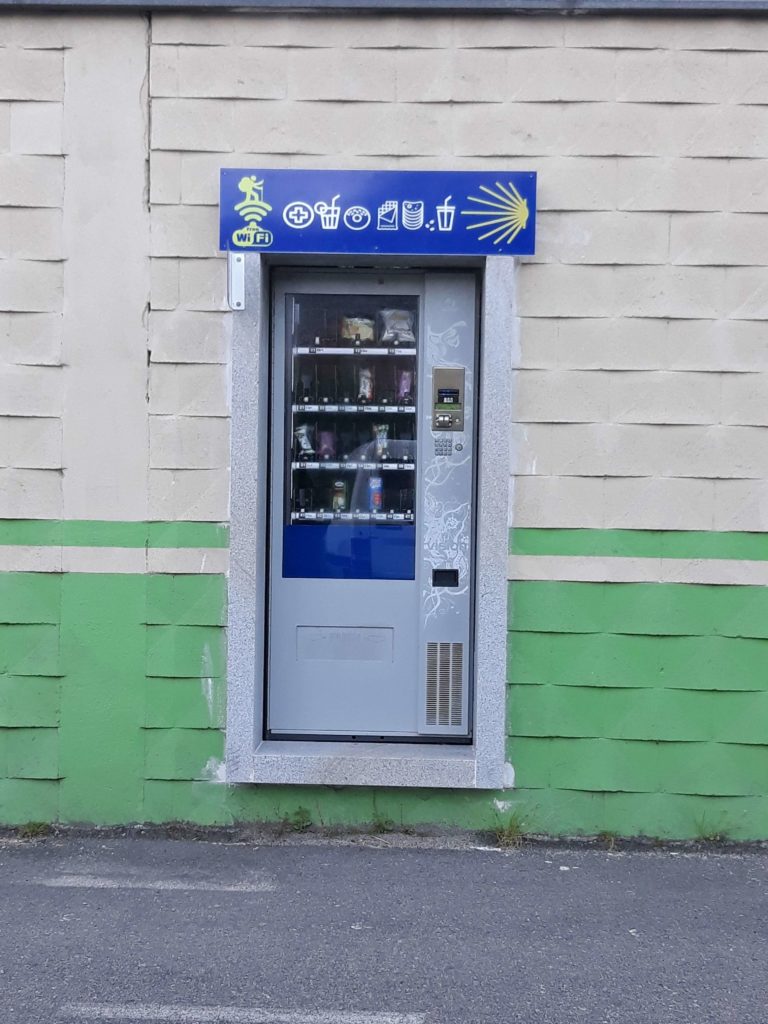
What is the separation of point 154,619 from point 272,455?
102cm

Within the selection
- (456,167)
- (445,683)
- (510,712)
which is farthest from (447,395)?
(510,712)

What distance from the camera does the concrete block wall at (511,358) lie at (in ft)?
17.7

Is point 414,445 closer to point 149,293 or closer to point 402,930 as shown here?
point 149,293

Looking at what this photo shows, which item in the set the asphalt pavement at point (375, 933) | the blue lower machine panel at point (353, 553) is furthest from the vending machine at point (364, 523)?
the asphalt pavement at point (375, 933)

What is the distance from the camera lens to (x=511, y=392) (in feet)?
17.8

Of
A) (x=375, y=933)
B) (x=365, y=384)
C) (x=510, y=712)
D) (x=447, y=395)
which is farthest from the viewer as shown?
(x=365, y=384)

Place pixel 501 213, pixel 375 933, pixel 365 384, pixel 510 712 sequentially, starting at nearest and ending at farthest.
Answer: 1. pixel 375 933
2. pixel 501 213
3. pixel 510 712
4. pixel 365 384

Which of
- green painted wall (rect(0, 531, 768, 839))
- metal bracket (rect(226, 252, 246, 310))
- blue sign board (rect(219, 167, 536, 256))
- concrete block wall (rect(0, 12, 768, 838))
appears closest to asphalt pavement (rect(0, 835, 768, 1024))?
green painted wall (rect(0, 531, 768, 839))

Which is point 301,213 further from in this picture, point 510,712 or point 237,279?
point 510,712

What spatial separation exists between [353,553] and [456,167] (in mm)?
1977

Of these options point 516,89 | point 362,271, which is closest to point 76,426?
point 362,271

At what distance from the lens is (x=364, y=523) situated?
5.77 metres

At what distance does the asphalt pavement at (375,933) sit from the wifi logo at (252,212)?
2.94 metres

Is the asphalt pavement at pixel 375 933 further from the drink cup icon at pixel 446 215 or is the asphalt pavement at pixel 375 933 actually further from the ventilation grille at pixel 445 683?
the drink cup icon at pixel 446 215
